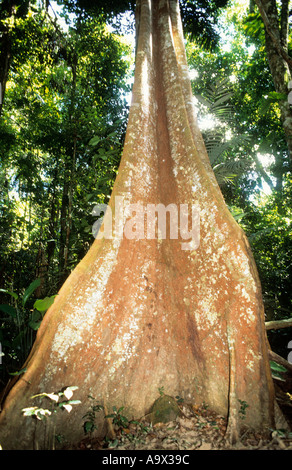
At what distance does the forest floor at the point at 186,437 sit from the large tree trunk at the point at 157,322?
8 centimetres

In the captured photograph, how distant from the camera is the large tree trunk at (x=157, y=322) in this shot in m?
1.69

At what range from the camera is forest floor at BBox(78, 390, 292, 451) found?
1.50 m

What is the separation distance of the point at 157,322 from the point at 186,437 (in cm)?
76

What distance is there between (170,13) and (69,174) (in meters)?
3.42

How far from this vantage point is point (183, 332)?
2021 mm

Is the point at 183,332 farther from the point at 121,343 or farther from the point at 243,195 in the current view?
the point at 243,195

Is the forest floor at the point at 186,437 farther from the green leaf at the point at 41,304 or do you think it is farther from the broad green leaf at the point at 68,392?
the green leaf at the point at 41,304

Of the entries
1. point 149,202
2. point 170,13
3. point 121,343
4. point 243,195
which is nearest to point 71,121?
point 170,13

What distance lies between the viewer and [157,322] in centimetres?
204

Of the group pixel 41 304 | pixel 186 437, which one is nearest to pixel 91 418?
pixel 186 437

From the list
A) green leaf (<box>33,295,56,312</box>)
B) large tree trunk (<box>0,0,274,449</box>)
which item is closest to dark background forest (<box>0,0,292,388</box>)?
green leaf (<box>33,295,56,312</box>)

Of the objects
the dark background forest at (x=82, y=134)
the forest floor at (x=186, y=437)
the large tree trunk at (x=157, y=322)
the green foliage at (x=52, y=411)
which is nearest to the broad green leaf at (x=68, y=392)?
the green foliage at (x=52, y=411)

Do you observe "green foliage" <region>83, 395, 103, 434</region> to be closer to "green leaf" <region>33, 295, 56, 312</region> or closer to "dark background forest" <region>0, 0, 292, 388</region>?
"green leaf" <region>33, 295, 56, 312</region>

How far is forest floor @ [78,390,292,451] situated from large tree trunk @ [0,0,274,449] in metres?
0.08
